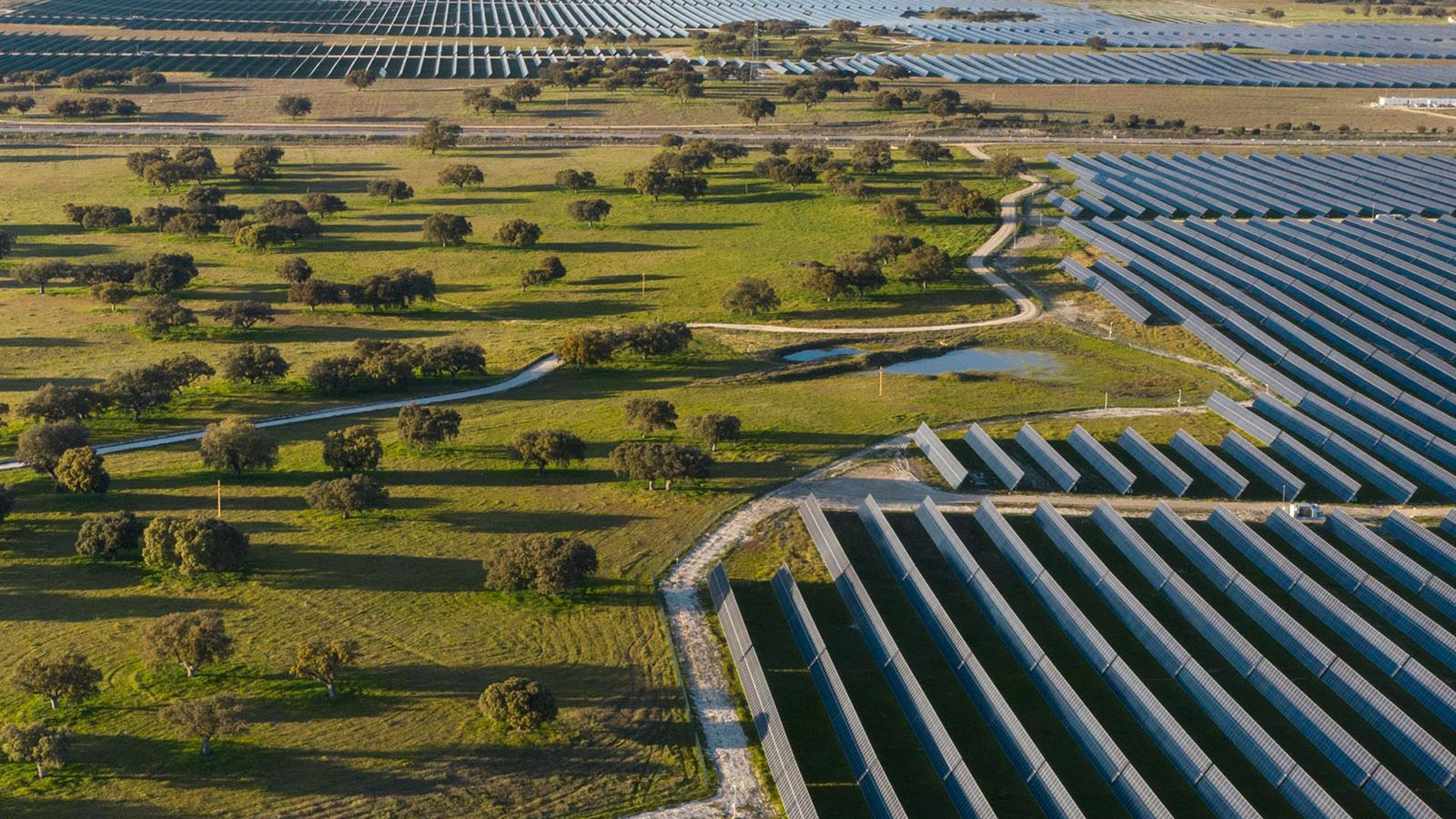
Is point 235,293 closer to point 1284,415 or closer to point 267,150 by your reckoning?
point 267,150

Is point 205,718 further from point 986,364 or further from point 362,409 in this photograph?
point 986,364

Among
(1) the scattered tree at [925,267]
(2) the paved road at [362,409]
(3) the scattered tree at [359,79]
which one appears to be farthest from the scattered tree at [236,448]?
(3) the scattered tree at [359,79]

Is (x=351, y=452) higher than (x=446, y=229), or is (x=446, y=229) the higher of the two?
(x=446, y=229)

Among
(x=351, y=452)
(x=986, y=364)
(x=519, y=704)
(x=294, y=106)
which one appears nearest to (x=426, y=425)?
(x=351, y=452)

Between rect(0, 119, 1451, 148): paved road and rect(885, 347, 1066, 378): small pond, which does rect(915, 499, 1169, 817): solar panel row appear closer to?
rect(885, 347, 1066, 378): small pond

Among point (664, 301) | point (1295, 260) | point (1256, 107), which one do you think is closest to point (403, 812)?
point (664, 301)

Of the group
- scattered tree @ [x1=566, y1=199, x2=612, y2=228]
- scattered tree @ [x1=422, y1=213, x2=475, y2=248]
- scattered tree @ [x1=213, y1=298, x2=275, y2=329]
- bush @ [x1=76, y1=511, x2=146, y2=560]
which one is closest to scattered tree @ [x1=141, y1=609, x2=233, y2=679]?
bush @ [x1=76, y1=511, x2=146, y2=560]
